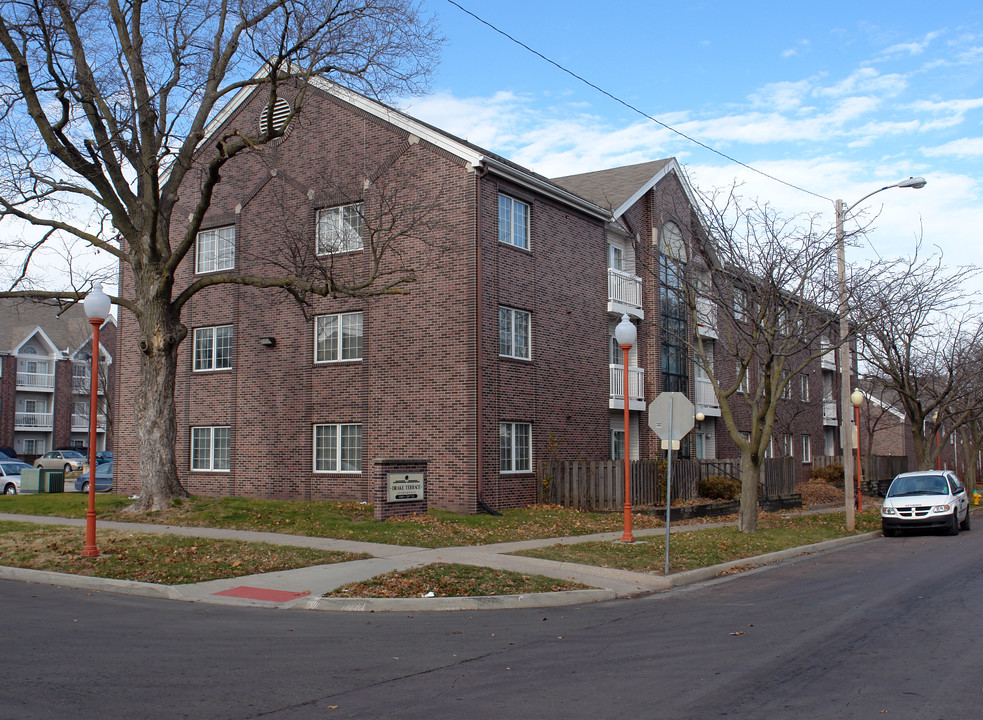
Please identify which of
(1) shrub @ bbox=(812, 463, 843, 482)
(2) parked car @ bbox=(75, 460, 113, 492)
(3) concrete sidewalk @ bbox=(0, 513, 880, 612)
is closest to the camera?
(3) concrete sidewalk @ bbox=(0, 513, 880, 612)

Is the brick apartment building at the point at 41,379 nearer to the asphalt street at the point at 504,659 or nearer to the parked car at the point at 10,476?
the parked car at the point at 10,476

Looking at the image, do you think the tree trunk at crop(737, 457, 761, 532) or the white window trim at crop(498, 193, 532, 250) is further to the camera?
the white window trim at crop(498, 193, 532, 250)

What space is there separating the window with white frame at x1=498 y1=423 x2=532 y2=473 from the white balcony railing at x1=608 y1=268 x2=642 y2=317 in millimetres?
5808

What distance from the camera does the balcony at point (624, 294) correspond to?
27953 millimetres

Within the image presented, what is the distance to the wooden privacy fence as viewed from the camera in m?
23.6

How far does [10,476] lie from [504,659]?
37185 millimetres

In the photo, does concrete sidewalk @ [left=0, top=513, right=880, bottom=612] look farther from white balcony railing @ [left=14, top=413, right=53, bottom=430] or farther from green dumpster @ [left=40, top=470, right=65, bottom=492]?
white balcony railing @ [left=14, top=413, right=53, bottom=430]

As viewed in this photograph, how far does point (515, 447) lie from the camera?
77.3 ft

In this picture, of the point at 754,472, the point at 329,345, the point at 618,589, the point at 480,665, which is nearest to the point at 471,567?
the point at 618,589

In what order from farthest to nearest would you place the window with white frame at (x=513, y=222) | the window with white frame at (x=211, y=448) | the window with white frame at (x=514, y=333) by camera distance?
the window with white frame at (x=211, y=448)
the window with white frame at (x=513, y=222)
the window with white frame at (x=514, y=333)

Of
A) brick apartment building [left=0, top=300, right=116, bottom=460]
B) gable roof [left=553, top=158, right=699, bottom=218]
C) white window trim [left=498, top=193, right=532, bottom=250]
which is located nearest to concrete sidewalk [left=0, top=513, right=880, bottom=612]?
white window trim [left=498, top=193, right=532, bottom=250]

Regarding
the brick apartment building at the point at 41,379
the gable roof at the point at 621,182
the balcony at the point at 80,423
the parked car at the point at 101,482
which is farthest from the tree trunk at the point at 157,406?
the balcony at the point at 80,423

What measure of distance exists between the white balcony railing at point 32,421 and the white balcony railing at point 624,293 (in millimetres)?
47902

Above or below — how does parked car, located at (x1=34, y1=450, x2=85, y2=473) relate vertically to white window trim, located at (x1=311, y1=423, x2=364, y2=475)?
below
